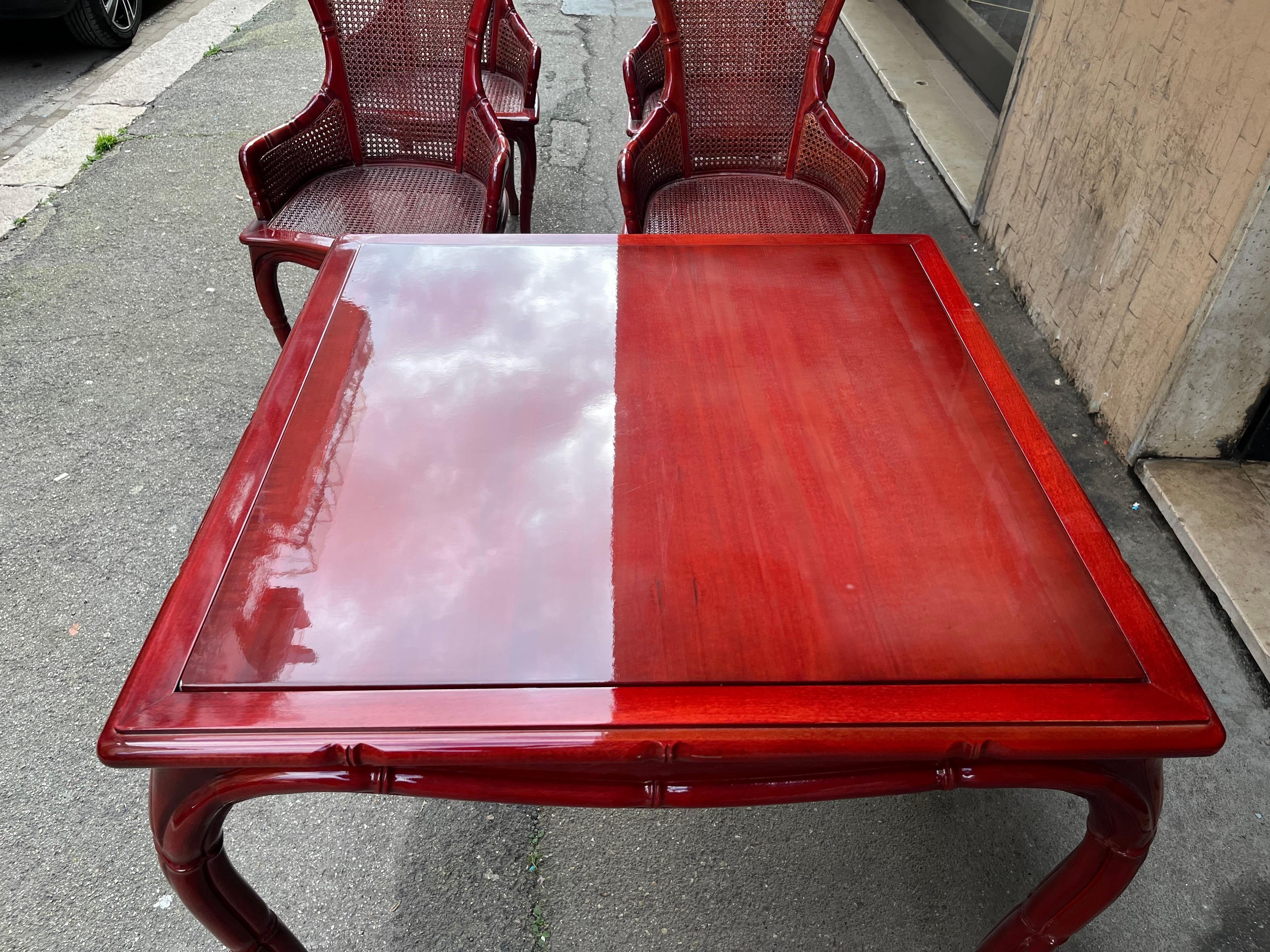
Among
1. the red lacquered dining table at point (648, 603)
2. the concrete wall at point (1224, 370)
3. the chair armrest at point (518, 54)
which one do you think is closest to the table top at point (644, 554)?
the red lacquered dining table at point (648, 603)

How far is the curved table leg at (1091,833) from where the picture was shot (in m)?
1.05

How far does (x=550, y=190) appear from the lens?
3.63 meters

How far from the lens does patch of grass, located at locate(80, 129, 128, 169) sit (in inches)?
150

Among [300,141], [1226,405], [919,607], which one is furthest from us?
[300,141]

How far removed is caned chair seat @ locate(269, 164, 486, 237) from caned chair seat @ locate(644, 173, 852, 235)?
1.69 feet

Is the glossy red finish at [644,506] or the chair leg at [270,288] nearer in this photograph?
the glossy red finish at [644,506]

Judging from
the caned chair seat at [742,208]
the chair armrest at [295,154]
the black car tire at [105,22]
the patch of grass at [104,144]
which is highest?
the chair armrest at [295,154]

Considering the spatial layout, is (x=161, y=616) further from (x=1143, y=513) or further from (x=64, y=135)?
(x=64, y=135)

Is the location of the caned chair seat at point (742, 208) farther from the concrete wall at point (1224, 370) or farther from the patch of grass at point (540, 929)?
the patch of grass at point (540, 929)

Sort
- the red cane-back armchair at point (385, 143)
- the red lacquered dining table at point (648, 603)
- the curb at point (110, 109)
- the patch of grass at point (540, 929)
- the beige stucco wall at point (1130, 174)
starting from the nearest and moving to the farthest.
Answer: the red lacquered dining table at point (648, 603) → the patch of grass at point (540, 929) → the beige stucco wall at point (1130, 174) → the red cane-back armchair at point (385, 143) → the curb at point (110, 109)

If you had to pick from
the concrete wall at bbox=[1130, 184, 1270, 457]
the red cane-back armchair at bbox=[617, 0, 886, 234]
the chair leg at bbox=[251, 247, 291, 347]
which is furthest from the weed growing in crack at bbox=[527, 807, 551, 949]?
the concrete wall at bbox=[1130, 184, 1270, 457]

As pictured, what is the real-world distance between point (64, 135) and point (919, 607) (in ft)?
14.7

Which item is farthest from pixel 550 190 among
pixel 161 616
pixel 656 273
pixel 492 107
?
pixel 161 616

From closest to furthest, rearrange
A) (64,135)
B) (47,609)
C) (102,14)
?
(47,609), (64,135), (102,14)
